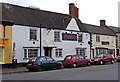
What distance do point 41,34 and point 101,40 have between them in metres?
20.7

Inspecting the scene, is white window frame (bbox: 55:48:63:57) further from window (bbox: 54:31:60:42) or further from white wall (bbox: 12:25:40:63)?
white wall (bbox: 12:25:40:63)

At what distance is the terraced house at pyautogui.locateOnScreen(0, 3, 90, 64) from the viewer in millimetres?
33000

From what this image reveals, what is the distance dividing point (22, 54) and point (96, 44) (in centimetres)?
2171

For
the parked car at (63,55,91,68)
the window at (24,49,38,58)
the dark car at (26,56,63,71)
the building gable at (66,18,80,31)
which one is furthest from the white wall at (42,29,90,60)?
the dark car at (26,56,63,71)

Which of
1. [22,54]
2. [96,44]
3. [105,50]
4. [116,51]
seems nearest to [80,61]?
[22,54]

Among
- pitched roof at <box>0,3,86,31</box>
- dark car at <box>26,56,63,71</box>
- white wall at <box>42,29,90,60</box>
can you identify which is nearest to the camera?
dark car at <box>26,56,63,71</box>

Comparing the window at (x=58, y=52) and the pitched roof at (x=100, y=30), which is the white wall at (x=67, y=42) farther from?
the pitched roof at (x=100, y=30)

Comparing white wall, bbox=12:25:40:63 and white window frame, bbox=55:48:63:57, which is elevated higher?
white wall, bbox=12:25:40:63

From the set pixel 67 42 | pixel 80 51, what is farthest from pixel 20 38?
pixel 80 51

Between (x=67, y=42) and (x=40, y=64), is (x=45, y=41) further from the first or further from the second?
(x=40, y=64)

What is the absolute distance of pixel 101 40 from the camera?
54.9 meters

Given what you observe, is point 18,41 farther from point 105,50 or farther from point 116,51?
point 116,51

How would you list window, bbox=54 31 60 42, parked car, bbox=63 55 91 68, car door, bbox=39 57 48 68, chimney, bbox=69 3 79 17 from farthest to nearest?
chimney, bbox=69 3 79 17
window, bbox=54 31 60 42
parked car, bbox=63 55 91 68
car door, bbox=39 57 48 68

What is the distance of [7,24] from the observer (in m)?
31.8
